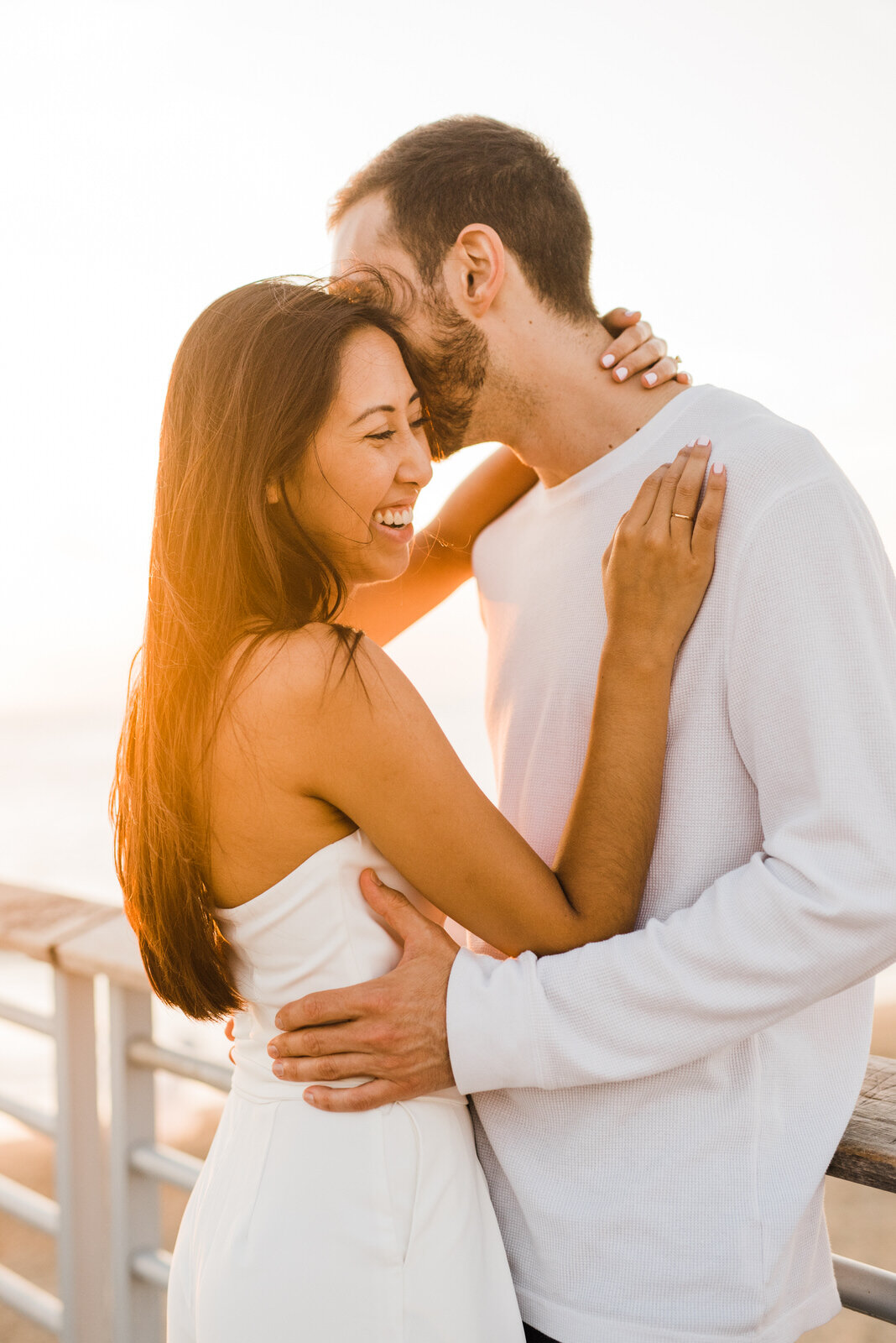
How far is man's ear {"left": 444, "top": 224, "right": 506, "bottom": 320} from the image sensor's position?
160 cm

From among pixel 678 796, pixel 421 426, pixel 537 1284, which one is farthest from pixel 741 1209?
pixel 421 426

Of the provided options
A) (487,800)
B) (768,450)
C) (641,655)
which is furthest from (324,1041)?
(768,450)

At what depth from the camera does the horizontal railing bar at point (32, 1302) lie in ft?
6.92

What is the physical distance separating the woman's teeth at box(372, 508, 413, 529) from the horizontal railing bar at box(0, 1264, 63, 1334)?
1821 millimetres

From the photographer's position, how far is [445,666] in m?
29.2

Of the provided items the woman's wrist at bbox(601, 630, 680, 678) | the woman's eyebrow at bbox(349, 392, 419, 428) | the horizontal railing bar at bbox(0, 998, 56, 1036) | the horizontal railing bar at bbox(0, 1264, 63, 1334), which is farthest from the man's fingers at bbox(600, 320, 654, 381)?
the horizontal railing bar at bbox(0, 1264, 63, 1334)

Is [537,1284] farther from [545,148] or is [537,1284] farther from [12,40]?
[12,40]

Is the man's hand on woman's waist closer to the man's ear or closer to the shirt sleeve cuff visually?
the shirt sleeve cuff

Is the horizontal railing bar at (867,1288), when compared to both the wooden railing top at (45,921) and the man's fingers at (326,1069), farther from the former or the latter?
the wooden railing top at (45,921)

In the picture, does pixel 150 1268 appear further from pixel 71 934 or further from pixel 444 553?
pixel 444 553

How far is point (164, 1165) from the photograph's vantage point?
2.00 meters

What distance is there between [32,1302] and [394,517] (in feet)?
6.45

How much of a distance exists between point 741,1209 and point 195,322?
4.51 ft

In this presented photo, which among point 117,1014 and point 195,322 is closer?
point 195,322
